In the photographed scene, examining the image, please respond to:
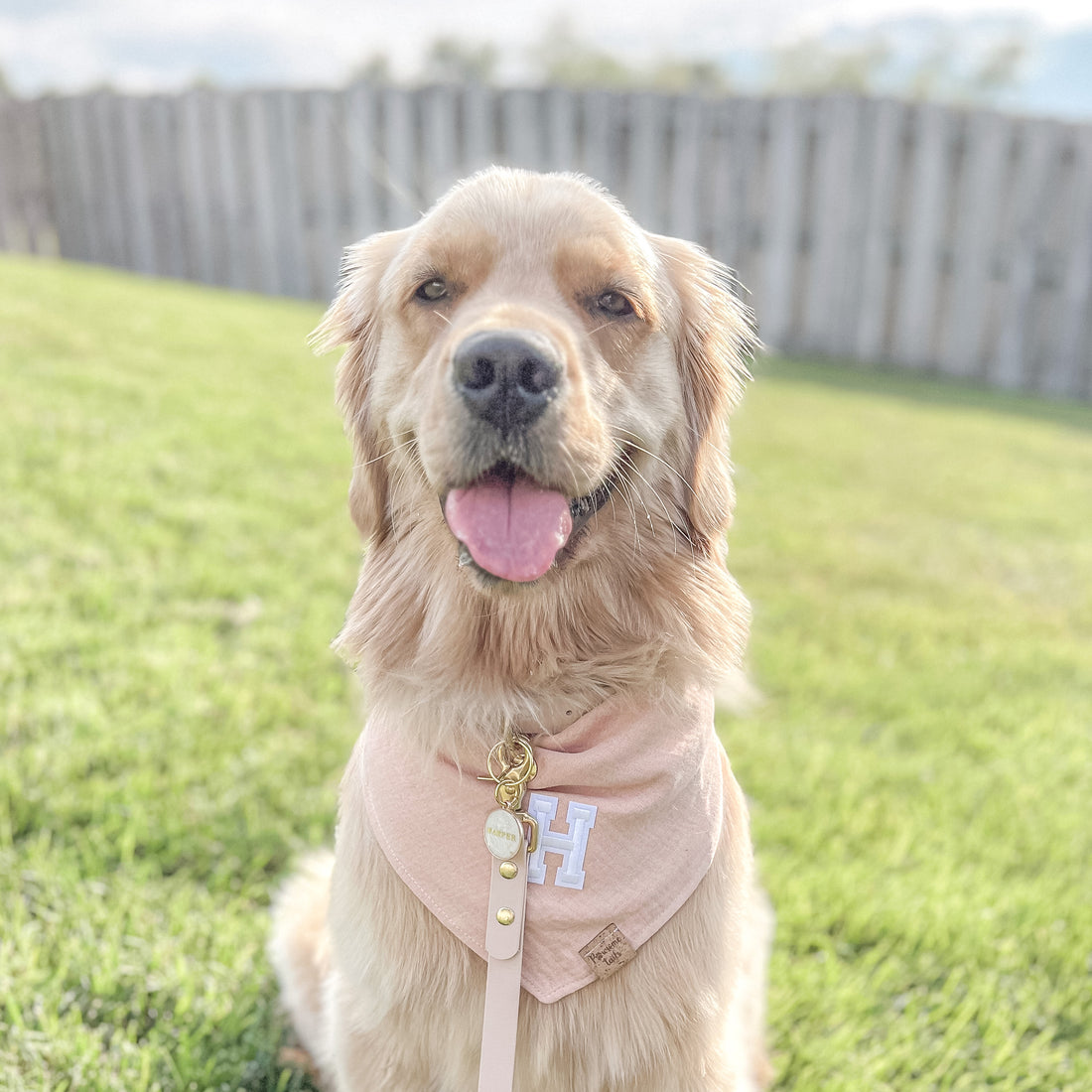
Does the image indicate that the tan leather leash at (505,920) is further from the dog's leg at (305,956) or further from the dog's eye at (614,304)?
the dog's eye at (614,304)

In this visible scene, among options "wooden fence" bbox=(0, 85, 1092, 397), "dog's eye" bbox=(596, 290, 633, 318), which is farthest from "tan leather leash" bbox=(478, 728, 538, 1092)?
"wooden fence" bbox=(0, 85, 1092, 397)

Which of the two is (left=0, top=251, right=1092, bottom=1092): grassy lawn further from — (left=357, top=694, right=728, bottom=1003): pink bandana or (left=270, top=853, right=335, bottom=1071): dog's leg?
(left=357, top=694, right=728, bottom=1003): pink bandana

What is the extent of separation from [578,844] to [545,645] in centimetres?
40

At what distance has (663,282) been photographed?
2.21 m

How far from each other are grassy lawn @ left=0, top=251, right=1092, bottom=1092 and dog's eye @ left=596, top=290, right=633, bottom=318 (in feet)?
6.19

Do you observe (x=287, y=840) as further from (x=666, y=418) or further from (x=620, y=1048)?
(x=666, y=418)

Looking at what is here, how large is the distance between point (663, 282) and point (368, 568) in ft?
3.26

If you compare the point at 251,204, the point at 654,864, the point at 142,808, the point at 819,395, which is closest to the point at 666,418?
the point at 654,864

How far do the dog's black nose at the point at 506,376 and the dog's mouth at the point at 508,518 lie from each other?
0.11 meters

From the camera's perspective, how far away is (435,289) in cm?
207

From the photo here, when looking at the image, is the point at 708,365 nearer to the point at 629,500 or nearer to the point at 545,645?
the point at 629,500

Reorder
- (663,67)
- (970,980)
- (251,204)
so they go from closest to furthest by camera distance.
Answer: (970,980) → (251,204) → (663,67)

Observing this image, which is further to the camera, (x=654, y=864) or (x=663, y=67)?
(x=663, y=67)

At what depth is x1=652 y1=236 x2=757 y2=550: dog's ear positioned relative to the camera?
2129 millimetres
